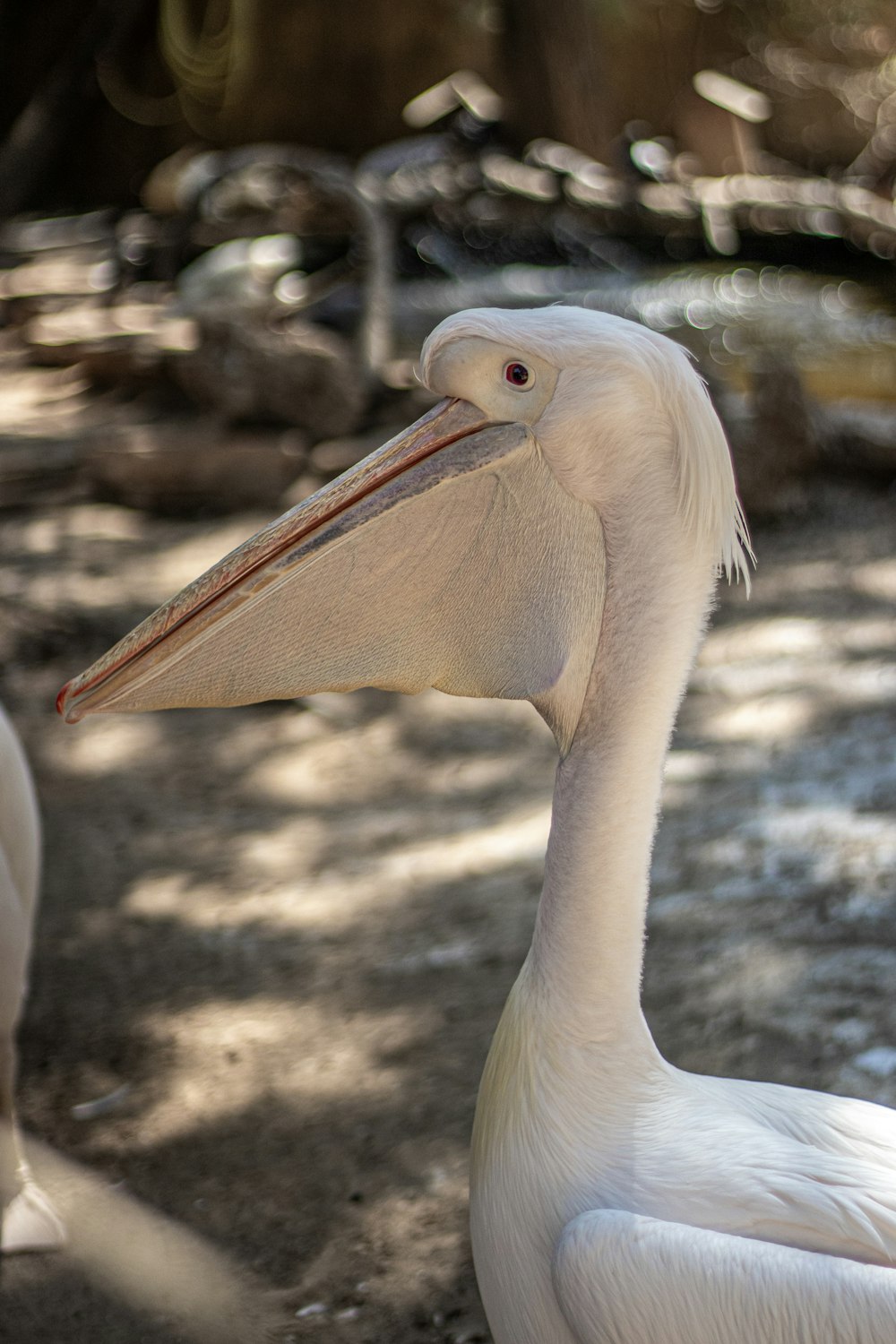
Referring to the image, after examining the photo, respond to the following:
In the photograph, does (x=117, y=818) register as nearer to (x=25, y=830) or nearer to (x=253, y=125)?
(x=25, y=830)

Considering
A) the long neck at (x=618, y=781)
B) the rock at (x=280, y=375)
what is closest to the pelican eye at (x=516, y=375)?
the long neck at (x=618, y=781)

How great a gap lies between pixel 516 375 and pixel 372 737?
2337 millimetres

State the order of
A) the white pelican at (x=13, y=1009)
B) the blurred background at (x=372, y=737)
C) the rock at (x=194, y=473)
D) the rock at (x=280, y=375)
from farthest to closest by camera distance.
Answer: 1. the rock at (x=280, y=375)
2. the rock at (x=194, y=473)
3. the blurred background at (x=372, y=737)
4. the white pelican at (x=13, y=1009)

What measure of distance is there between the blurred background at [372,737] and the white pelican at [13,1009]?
0.14 ft

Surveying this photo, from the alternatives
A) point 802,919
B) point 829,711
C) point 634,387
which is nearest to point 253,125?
point 829,711

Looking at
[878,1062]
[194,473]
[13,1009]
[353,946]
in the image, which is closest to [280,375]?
[194,473]

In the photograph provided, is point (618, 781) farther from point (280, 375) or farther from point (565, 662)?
point (280, 375)

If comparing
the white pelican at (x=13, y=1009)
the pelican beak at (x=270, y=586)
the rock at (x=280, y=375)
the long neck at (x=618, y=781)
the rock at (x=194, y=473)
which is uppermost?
the pelican beak at (x=270, y=586)

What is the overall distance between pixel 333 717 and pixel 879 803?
1403 millimetres

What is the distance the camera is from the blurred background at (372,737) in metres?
2.07

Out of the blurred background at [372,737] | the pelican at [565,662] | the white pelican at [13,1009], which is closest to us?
the pelican at [565,662]

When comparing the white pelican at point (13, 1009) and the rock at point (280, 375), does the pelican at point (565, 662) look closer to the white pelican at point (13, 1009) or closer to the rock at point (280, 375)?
the white pelican at point (13, 1009)

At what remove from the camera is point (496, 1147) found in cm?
124

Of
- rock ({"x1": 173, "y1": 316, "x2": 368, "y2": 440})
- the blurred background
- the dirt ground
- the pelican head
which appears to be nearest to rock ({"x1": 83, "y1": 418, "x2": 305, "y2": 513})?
the blurred background
